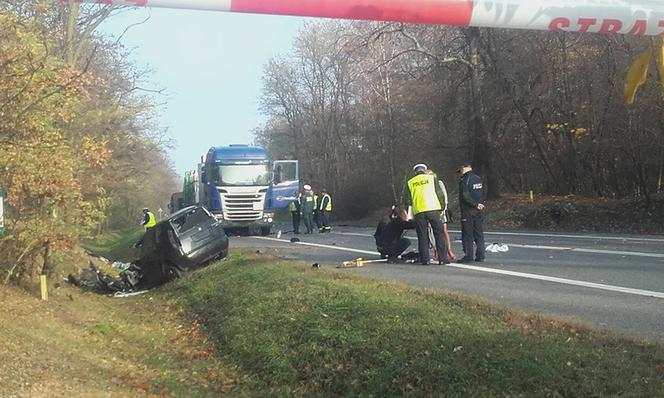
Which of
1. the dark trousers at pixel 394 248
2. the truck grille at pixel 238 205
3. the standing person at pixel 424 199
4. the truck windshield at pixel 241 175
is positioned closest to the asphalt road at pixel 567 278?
the dark trousers at pixel 394 248

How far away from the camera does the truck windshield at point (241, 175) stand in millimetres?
29344

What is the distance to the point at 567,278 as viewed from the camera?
10414 millimetres

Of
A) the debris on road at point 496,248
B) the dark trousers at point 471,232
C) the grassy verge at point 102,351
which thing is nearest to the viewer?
the grassy verge at point 102,351

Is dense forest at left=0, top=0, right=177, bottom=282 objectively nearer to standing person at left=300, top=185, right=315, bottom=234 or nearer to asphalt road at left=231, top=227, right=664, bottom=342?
asphalt road at left=231, top=227, right=664, bottom=342

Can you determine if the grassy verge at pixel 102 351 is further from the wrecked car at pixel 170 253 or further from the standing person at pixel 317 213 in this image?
the standing person at pixel 317 213

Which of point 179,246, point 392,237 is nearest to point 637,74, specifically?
point 392,237

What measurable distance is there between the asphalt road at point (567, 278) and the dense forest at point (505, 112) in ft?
30.0

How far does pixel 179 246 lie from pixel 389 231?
4891mm

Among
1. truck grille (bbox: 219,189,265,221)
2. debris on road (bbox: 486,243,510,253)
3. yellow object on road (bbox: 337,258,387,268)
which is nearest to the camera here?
yellow object on road (bbox: 337,258,387,268)

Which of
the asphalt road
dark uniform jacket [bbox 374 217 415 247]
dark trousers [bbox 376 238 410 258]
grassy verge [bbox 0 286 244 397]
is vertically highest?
dark uniform jacket [bbox 374 217 415 247]

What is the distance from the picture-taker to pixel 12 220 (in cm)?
1226

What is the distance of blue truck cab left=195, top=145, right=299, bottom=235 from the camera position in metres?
29.2

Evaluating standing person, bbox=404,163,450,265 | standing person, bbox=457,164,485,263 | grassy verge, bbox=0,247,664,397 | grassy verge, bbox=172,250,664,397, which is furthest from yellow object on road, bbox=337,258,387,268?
grassy verge, bbox=172,250,664,397

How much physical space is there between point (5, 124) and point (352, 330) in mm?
6776
